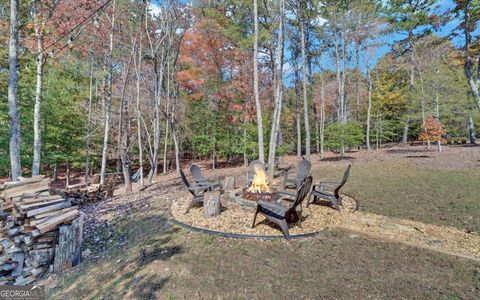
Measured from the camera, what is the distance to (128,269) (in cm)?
285

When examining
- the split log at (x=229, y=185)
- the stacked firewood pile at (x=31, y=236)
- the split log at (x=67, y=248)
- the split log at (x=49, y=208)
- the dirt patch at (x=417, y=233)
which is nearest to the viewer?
the dirt patch at (x=417, y=233)

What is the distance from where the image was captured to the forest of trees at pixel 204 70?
326 inches

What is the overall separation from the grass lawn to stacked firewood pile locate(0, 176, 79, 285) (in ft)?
1.77

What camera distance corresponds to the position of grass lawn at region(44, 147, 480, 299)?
2291 millimetres

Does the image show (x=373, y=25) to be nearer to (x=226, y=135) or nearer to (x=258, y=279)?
(x=226, y=135)

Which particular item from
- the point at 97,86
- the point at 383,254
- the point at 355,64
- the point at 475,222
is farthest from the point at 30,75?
the point at 355,64

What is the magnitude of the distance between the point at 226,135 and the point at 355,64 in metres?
12.1

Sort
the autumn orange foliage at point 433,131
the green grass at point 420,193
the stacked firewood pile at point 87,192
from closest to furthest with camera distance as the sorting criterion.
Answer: the green grass at point 420,193 → the stacked firewood pile at point 87,192 → the autumn orange foliage at point 433,131

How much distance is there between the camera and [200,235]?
359 cm

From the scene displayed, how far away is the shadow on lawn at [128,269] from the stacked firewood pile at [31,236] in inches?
30.6

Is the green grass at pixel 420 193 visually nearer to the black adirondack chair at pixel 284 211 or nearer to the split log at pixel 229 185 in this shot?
the black adirondack chair at pixel 284 211

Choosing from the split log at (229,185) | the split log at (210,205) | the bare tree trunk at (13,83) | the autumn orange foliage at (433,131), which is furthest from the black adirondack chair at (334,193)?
the autumn orange foliage at (433,131)

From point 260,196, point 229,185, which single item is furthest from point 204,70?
point 260,196

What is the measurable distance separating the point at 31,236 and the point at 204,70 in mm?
11714
